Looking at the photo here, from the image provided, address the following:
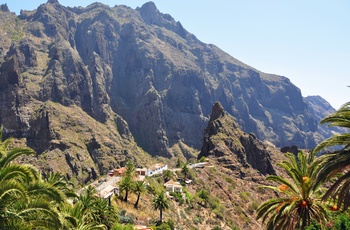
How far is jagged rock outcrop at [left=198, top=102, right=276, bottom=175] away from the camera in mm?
119387

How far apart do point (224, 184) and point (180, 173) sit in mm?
14201

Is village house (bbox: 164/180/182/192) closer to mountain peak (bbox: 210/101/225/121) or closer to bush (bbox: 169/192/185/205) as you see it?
bush (bbox: 169/192/185/205)

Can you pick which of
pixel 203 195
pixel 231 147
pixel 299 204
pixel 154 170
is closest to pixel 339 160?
pixel 299 204

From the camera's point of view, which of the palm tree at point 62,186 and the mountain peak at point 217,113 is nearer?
the palm tree at point 62,186

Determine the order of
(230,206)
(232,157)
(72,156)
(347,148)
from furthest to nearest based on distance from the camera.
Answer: (72,156) < (232,157) < (230,206) < (347,148)

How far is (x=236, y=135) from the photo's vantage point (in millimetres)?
136875

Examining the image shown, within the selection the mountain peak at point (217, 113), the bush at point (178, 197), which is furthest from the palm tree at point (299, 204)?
the mountain peak at point (217, 113)

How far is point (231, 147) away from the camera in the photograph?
12481cm

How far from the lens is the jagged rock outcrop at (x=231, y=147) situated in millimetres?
119387

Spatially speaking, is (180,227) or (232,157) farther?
(232,157)

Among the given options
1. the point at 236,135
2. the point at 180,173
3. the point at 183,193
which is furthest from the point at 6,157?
the point at 236,135

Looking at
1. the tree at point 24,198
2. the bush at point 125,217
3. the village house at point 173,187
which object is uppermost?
the tree at point 24,198

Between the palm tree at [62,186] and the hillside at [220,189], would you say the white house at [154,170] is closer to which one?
the hillside at [220,189]

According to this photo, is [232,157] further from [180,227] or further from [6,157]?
[6,157]
